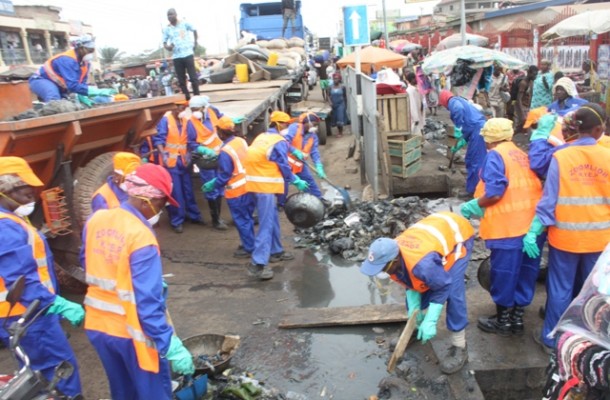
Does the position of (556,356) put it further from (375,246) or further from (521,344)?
(521,344)

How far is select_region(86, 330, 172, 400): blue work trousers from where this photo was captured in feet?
8.56

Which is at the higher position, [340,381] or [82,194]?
[82,194]

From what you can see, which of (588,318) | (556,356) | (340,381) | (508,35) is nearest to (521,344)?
(340,381)

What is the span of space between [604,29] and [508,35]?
26.6 feet

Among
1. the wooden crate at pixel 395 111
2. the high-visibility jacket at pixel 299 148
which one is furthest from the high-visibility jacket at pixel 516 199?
the wooden crate at pixel 395 111

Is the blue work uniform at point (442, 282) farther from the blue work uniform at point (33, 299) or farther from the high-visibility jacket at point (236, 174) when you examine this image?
the high-visibility jacket at point (236, 174)

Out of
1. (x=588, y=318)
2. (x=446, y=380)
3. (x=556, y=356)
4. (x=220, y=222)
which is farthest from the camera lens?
(x=220, y=222)

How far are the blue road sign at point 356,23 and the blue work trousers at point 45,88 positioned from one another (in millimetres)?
4378

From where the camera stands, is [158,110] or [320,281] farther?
[158,110]

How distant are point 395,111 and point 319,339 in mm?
5448

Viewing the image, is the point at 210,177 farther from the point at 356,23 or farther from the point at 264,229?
the point at 356,23

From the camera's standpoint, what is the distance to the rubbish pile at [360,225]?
20.0 ft

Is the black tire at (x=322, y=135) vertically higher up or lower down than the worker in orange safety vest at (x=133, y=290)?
lower down

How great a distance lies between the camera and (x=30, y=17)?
35.4 meters
